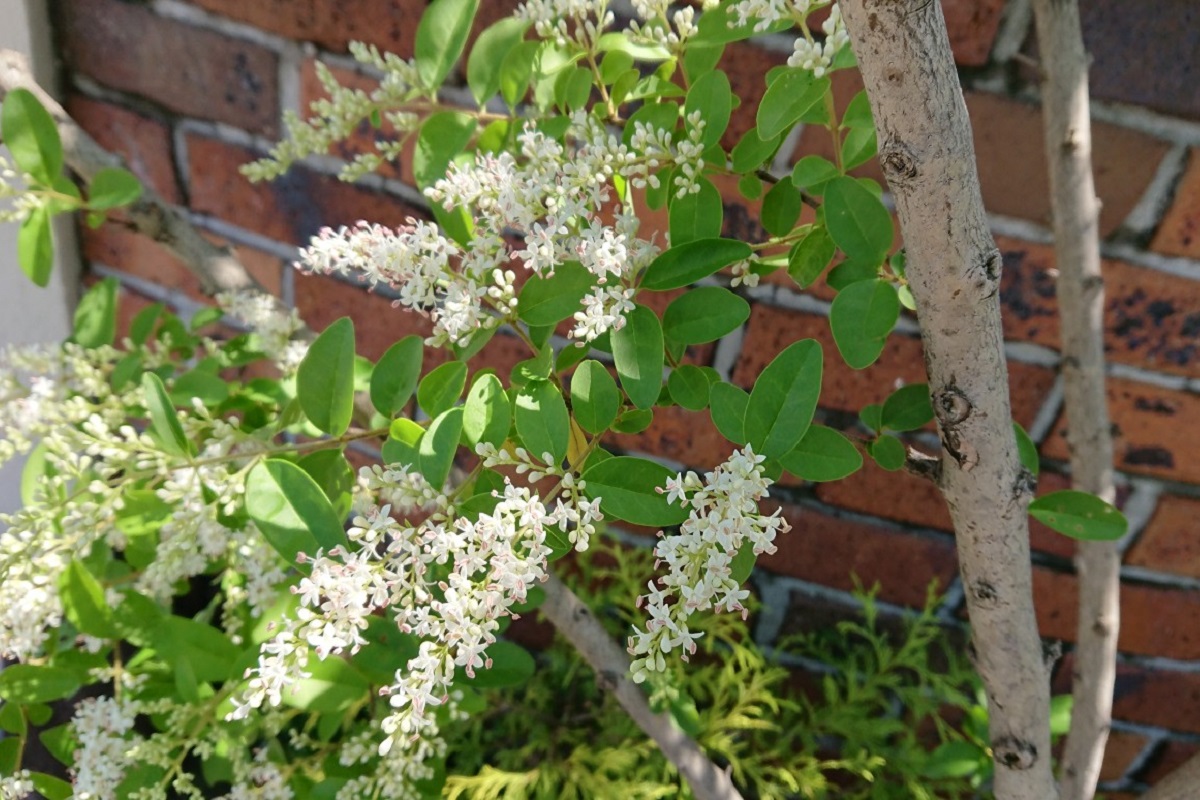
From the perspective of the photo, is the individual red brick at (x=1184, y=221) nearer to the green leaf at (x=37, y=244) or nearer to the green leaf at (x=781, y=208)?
the green leaf at (x=781, y=208)

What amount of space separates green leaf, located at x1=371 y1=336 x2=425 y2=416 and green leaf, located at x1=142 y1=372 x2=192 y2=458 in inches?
3.4

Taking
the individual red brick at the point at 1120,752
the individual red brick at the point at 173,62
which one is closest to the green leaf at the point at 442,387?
the individual red brick at the point at 173,62

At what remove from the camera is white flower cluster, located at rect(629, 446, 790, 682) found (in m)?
0.27

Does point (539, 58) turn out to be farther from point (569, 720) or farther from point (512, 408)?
point (569, 720)

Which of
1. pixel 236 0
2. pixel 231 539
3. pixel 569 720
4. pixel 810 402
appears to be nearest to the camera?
pixel 810 402

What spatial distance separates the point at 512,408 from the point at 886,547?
0.48 metres

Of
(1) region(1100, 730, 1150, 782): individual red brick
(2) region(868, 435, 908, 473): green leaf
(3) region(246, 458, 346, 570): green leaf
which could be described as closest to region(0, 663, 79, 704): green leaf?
(3) region(246, 458, 346, 570): green leaf

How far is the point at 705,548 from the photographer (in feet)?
0.90

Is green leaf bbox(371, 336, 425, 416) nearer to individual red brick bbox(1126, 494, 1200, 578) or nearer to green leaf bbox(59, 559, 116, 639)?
green leaf bbox(59, 559, 116, 639)

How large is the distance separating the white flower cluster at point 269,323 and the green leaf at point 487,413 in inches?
8.2

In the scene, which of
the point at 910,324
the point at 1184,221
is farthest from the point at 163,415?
the point at 1184,221

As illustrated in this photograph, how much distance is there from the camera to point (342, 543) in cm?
31

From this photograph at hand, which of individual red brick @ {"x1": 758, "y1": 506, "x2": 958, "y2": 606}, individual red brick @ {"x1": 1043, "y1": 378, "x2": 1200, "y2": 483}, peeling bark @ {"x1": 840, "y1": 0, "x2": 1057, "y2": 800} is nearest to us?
peeling bark @ {"x1": 840, "y1": 0, "x2": 1057, "y2": 800}

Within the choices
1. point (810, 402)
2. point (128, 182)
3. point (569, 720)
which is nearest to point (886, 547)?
point (569, 720)
